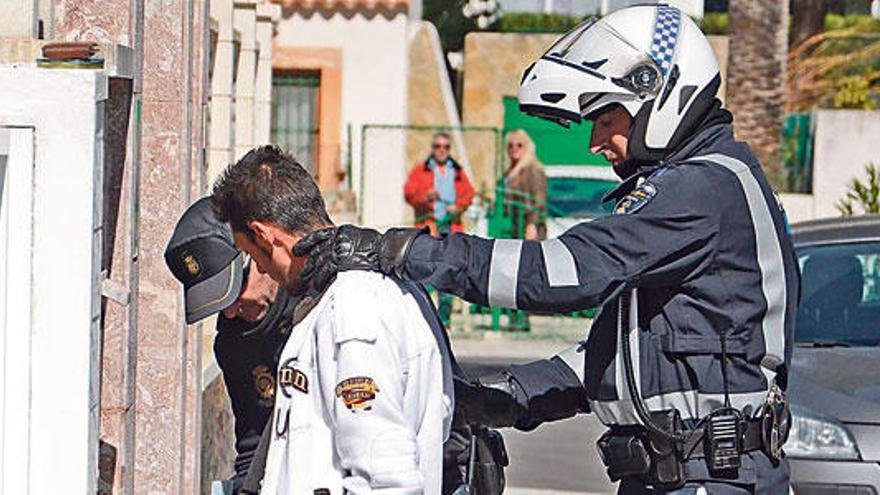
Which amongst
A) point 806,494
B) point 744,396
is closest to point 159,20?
point 744,396

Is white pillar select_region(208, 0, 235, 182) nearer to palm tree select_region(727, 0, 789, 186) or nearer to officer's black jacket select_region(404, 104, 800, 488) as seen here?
officer's black jacket select_region(404, 104, 800, 488)

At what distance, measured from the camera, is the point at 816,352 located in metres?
8.28

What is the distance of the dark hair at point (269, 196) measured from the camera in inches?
164

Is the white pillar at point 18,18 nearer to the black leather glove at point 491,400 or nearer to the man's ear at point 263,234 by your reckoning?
the man's ear at point 263,234

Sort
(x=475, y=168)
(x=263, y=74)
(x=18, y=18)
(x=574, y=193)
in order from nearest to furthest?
(x=18, y=18), (x=263, y=74), (x=475, y=168), (x=574, y=193)

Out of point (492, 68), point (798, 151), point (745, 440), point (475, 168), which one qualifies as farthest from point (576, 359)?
point (492, 68)

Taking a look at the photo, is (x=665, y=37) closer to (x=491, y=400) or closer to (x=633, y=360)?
(x=633, y=360)

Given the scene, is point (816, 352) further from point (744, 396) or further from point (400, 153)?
point (400, 153)

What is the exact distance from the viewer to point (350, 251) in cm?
396

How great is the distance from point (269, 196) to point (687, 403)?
3.69 feet

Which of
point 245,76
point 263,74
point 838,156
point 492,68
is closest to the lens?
point 245,76

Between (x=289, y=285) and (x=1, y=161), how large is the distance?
2.55 feet

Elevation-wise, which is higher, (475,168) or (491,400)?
(491,400)

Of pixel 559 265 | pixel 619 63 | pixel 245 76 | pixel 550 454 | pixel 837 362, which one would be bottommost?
pixel 550 454
